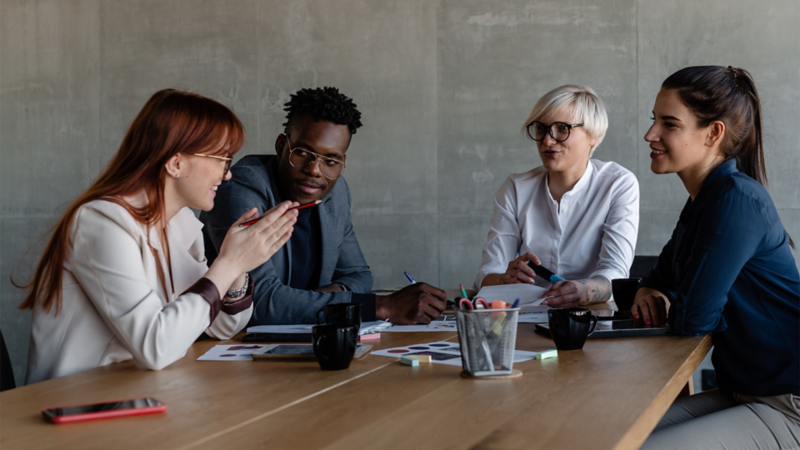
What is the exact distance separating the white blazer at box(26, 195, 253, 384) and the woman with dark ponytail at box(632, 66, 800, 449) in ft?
3.42

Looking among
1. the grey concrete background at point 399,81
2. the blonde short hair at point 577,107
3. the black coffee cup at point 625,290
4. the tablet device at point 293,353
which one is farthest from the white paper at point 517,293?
the grey concrete background at point 399,81

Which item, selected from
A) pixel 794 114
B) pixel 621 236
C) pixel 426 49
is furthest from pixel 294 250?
pixel 794 114

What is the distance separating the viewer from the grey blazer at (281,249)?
2.04 metres

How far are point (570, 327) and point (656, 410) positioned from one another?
425 millimetres

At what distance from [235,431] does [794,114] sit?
3922 millimetres

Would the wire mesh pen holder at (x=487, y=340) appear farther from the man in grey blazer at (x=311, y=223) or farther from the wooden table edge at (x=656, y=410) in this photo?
the man in grey blazer at (x=311, y=223)

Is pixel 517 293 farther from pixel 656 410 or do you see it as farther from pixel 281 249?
pixel 656 410

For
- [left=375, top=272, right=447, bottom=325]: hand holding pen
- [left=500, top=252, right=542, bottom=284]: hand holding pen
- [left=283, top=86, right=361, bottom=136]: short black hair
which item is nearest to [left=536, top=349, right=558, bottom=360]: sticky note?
[left=375, top=272, right=447, bottom=325]: hand holding pen

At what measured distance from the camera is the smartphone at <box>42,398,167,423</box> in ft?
3.36

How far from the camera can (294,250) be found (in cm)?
267

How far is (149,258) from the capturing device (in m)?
1.62

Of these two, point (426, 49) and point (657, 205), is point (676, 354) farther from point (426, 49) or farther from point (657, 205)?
point (426, 49)

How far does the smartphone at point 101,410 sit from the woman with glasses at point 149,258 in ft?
1.08

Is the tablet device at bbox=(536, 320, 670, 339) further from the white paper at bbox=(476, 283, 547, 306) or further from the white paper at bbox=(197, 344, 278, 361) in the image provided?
the white paper at bbox=(197, 344, 278, 361)
